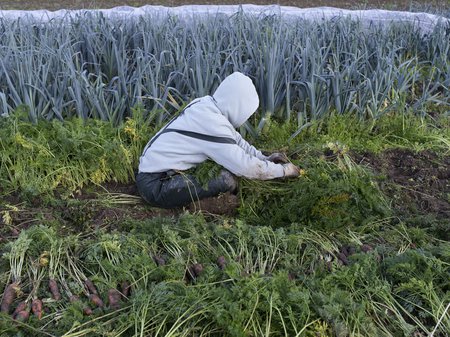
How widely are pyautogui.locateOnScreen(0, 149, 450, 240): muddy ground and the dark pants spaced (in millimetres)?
45

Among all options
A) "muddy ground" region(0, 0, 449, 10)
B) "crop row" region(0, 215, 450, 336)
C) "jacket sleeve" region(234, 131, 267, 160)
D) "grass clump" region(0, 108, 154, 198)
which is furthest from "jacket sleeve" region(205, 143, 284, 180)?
"muddy ground" region(0, 0, 449, 10)

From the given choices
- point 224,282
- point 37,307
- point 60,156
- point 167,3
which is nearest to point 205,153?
point 60,156

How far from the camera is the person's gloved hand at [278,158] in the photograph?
2918 millimetres

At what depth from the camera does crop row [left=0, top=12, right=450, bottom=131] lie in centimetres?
330

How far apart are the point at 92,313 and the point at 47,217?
2.98 feet

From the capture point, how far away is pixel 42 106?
3.32m

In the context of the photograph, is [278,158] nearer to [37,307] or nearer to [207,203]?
[207,203]

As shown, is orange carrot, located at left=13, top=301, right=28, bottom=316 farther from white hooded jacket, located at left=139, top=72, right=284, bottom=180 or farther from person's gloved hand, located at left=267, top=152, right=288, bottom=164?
person's gloved hand, located at left=267, top=152, right=288, bottom=164

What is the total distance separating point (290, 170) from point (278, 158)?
0.47 feet

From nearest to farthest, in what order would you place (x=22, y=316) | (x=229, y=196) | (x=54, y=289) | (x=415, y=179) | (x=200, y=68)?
(x=22, y=316) → (x=54, y=289) → (x=229, y=196) → (x=415, y=179) → (x=200, y=68)

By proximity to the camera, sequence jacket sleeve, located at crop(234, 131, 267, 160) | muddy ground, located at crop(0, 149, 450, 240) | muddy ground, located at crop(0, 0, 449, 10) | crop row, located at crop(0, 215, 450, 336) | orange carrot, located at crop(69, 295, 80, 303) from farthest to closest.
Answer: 1. muddy ground, located at crop(0, 0, 449, 10)
2. jacket sleeve, located at crop(234, 131, 267, 160)
3. muddy ground, located at crop(0, 149, 450, 240)
4. orange carrot, located at crop(69, 295, 80, 303)
5. crop row, located at crop(0, 215, 450, 336)

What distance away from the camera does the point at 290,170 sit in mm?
Answer: 2803

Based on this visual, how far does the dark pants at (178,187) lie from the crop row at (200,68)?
2.10 ft

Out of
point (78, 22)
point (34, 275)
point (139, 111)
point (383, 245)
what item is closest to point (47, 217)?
point (34, 275)
